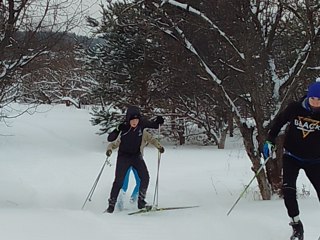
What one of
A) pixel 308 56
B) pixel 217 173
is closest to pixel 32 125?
pixel 217 173

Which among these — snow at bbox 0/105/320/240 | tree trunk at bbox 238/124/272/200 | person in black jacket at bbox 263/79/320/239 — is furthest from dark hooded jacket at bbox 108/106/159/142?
person in black jacket at bbox 263/79/320/239

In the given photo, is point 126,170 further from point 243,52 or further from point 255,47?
point 255,47

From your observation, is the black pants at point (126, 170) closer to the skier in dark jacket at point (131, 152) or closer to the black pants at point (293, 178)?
the skier in dark jacket at point (131, 152)

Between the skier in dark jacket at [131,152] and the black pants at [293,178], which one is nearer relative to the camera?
the black pants at [293,178]

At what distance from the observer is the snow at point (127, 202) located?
5.67 metres

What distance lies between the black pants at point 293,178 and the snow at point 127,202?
0.36 meters

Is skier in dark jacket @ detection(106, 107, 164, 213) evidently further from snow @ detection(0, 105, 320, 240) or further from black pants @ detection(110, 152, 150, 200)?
snow @ detection(0, 105, 320, 240)

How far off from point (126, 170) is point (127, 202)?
99cm

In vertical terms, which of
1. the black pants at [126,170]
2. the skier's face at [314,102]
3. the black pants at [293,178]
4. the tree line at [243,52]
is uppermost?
the tree line at [243,52]

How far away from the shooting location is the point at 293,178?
17.9 ft

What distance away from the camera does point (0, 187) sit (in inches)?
410

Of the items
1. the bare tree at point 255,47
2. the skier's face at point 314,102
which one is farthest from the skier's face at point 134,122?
the skier's face at point 314,102

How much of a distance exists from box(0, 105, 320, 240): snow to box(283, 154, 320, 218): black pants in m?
0.36

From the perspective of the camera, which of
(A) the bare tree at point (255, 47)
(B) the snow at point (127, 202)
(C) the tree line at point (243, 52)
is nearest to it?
(B) the snow at point (127, 202)
